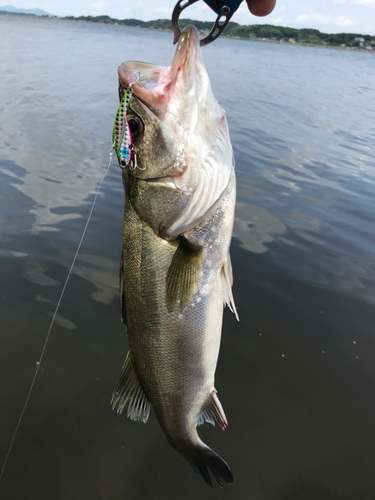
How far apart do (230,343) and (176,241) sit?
2.61 metres

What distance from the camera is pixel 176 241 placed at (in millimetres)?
1923

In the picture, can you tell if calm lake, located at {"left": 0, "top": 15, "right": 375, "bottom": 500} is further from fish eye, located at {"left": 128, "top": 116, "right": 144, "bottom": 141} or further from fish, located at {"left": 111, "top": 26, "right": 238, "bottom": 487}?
fish eye, located at {"left": 128, "top": 116, "right": 144, "bottom": 141}

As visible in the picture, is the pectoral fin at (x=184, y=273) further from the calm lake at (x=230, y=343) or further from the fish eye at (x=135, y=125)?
the calm lake at (x=230, y=343)

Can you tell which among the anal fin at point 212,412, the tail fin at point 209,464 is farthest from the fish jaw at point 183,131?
the tail fin at point 209,464

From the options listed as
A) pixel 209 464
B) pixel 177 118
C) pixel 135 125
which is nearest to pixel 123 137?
pixel 135 125

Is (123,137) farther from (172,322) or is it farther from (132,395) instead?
(132,395)

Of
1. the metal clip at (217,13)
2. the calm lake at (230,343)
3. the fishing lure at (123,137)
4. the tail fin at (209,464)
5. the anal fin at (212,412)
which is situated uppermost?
the metal clip at (217,13)

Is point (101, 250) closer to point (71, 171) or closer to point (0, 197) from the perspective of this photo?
point (0, 197)

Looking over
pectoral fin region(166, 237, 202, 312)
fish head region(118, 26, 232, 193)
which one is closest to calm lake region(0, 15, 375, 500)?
pectoral fin region(166, 237, 202, 312)

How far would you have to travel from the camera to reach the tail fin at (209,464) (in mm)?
2219

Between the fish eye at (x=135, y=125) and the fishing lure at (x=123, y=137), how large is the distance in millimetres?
20

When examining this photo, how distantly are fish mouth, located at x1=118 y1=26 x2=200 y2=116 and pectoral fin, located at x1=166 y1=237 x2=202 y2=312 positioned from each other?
0.68 meters

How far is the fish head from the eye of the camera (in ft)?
5.58

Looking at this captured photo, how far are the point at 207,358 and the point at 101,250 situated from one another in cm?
376
